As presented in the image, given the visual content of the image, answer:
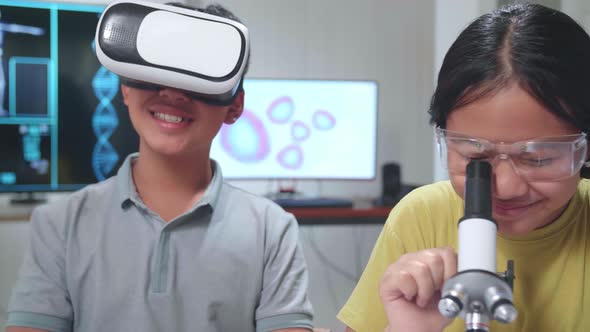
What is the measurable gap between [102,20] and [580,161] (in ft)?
2.52

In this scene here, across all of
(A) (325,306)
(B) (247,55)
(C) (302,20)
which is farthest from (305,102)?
(B) (247,55)

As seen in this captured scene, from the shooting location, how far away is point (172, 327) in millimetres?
1088

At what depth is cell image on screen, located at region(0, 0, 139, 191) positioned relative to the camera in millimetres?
2680

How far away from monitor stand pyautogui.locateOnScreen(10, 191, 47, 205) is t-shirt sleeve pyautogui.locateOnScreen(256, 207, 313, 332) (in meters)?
1.92

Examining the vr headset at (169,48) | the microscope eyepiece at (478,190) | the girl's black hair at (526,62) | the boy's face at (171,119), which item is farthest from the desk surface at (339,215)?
the microscope eyepiece at (478,190)

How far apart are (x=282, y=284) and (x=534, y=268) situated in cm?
46

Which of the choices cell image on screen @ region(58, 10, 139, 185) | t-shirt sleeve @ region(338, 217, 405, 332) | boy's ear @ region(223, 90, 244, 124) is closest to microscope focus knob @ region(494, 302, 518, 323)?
t-shirt sleeve @ region(338, 217, 405, 332)

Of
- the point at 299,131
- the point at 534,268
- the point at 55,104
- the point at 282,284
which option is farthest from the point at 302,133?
the point at 534,268

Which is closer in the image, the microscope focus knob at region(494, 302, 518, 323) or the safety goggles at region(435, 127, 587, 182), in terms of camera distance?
the microscope focus knob at region(494, 302, 518, 323)

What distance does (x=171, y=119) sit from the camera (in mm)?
1099

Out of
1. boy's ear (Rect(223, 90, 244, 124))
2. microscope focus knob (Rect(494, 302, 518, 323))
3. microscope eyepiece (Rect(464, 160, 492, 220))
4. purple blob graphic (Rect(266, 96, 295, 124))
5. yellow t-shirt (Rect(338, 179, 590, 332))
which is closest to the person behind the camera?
microscope focus knob (Rect(494, 302, 518, 323))

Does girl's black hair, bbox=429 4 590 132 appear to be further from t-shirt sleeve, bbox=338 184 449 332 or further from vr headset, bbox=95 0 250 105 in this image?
vr headset, bbox=95 0 250 105

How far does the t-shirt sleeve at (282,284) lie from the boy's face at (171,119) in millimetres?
233

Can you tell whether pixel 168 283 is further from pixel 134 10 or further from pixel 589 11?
pixel 589 11
